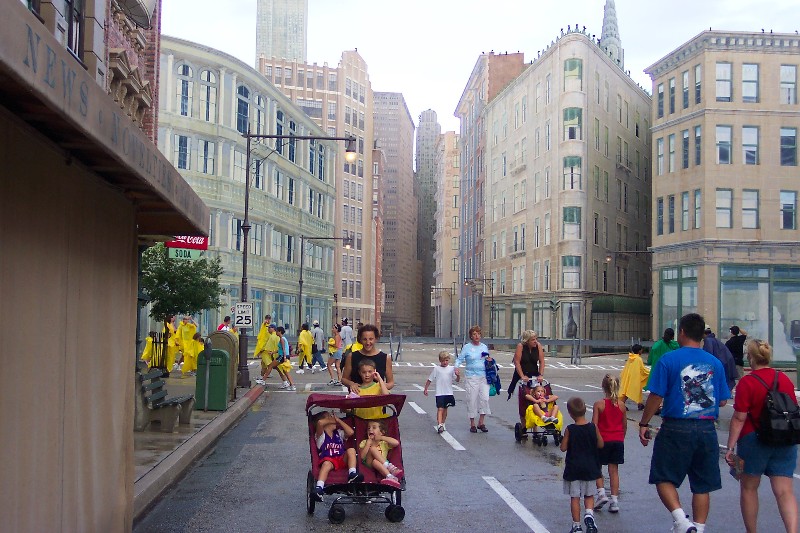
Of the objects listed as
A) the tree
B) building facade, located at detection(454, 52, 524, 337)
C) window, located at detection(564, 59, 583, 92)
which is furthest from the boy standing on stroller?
building facade, located at detection(454, 52, 524, 337)

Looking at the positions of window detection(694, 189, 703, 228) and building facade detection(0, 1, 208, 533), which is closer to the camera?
building facade detection(0, 1, 208, 533)

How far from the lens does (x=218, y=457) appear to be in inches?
452

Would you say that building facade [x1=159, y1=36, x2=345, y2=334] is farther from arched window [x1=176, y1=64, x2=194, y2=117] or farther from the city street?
the city street

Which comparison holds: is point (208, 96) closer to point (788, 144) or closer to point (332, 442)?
point (788, 144)

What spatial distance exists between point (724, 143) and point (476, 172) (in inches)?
1680

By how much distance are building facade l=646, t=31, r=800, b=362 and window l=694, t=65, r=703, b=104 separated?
52mm

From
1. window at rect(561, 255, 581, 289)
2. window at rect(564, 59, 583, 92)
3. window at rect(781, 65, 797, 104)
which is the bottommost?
window at rect(561, 255, 581, 289)

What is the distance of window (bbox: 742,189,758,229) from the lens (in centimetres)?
4144

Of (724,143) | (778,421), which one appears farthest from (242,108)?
(778,421)

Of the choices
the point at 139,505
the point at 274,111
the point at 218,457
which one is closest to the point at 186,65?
the point at 274,111

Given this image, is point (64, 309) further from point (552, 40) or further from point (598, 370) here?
point (552, 40)

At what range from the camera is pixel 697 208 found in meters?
42.6

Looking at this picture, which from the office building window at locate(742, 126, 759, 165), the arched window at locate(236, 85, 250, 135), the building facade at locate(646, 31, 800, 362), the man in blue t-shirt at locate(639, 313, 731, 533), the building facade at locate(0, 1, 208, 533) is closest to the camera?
the building facade at locate(0, 1, 208, 533)

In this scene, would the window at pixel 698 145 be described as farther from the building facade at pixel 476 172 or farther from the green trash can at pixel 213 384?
the green trash can at pixel 213 384
